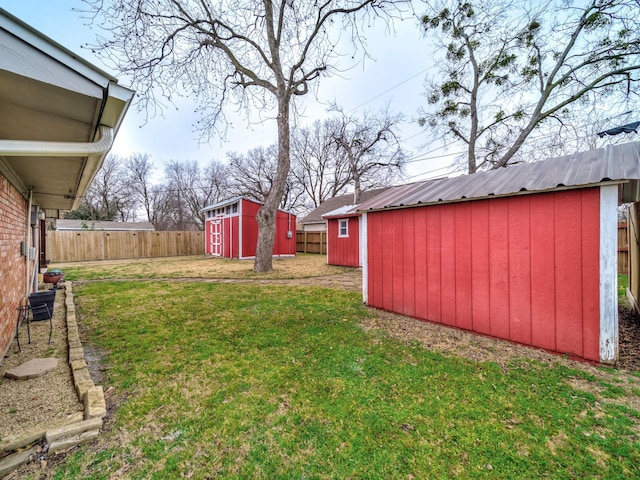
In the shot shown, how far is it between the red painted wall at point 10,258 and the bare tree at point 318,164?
21.4m

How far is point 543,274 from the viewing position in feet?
10.3

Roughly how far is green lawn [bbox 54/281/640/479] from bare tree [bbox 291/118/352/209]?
22.3m

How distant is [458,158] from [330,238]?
23.7ft

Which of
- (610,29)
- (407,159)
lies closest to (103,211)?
(407,159)

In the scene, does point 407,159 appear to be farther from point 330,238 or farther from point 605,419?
point 605,419

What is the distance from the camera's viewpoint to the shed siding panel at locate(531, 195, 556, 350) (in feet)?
10.1

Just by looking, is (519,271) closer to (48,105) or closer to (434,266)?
(434,266)

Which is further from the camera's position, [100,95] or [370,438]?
[370,438]

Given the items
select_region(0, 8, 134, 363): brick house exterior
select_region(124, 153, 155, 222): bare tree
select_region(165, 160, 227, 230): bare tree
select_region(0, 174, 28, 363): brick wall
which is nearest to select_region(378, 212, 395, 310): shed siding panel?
select_region(0, 8, 134, 363): brick house exterior

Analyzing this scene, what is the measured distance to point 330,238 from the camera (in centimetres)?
1222

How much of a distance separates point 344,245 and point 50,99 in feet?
33.8

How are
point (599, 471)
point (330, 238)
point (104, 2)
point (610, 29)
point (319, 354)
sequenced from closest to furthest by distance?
point (599, 471) < point (319, 354) < point (104, 2) < point (610, 29) < point (330, 238)

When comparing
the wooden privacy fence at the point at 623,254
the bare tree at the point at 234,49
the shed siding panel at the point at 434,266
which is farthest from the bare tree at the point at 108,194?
the wooden privacy fence at the point at 623,254

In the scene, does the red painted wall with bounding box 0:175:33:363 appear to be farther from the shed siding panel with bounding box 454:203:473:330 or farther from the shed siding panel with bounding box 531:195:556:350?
the shed siding panel with bounding box 531:195:556:350
